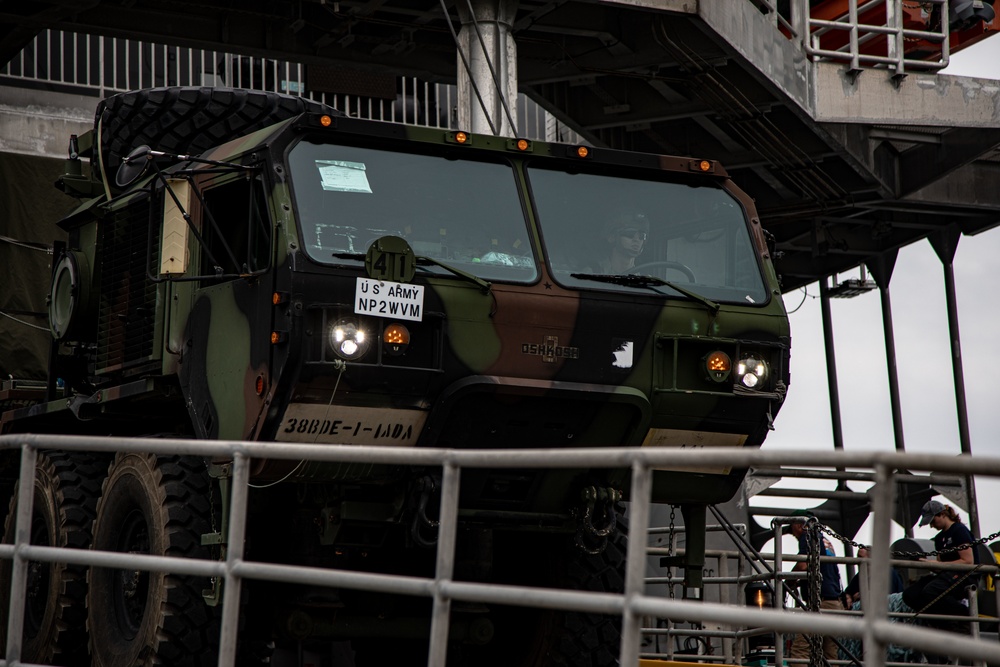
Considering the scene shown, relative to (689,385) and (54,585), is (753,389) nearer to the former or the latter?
(689,385)

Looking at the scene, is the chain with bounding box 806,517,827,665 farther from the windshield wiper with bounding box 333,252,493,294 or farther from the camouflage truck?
the windshield wiper with bounding box 333,252,493,294

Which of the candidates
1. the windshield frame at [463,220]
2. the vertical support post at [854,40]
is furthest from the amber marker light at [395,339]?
the vertical support post at [854,40]

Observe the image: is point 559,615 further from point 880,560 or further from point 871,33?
point 871,33

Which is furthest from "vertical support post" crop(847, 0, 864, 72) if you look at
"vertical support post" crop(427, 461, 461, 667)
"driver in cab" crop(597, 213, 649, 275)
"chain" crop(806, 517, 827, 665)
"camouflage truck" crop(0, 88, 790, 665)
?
"vertical support post" crop(427, 461, 461, 667)

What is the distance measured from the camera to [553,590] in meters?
4.49

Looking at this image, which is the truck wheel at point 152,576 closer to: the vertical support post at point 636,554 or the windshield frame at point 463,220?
the windshield frame at point 463,220

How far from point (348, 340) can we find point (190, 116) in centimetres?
285

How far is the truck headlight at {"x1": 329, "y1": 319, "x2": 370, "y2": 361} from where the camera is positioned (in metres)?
6.89

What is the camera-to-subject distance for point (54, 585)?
821cm

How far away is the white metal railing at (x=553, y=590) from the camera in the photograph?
3.51 meters

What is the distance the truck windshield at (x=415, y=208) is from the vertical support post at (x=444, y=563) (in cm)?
253

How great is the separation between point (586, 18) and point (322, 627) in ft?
37.4

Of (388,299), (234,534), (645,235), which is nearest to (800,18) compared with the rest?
(645,235)

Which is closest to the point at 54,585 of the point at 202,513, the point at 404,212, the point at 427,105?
the point at 202,513
